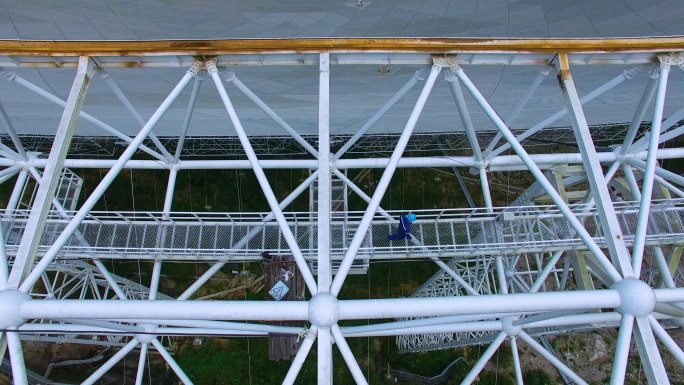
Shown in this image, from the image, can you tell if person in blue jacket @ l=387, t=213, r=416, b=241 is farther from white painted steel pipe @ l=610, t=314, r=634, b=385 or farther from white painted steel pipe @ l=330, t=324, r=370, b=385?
white painted steel pipe @ l=610, t=314, r=634, b=385

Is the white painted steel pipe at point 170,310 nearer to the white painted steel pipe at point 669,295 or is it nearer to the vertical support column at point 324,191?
the vertical support column at point 324,191

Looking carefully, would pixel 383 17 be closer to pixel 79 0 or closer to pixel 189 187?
pixel 79 0

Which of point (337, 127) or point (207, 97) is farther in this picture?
point (337, 127)

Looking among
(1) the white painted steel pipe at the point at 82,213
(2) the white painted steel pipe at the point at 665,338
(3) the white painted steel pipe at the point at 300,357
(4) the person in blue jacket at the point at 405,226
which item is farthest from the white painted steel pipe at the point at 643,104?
(1) the white painted steel pipe at the point at 82,213

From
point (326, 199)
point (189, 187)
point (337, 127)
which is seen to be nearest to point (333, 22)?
point (326, 199)

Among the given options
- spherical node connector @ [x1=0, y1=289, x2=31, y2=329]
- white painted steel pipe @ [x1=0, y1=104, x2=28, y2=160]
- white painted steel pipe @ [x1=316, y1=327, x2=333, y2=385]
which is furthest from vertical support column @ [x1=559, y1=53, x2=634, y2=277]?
white painted steel pipe @ [x1=0, y1=104, x2=28, y2=160]

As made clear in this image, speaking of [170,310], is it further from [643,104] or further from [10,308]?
[643,104]
